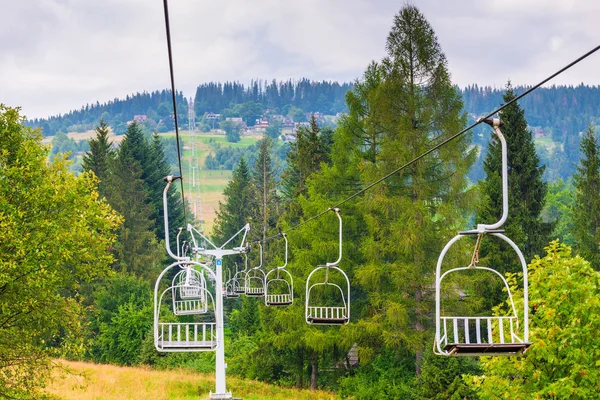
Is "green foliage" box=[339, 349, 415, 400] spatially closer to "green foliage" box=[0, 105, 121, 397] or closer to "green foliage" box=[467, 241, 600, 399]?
"green foliage" box=[467, 241, 600, 399]

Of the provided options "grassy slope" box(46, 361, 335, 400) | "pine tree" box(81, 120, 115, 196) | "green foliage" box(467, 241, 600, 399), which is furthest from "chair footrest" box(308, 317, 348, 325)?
"pine tree" box(81, 120, 115, 196)

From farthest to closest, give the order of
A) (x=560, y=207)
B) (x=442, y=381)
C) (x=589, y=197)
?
(x=560, y=207), (x=589, y=197), (x=442, y=381)

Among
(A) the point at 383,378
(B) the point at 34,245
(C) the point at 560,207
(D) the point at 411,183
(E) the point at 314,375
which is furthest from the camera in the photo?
(C) the point at 560,207

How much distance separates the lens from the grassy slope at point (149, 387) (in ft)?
96.7

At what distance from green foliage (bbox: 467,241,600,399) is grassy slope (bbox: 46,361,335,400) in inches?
553

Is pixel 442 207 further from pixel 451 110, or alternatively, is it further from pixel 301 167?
pixel 301 167

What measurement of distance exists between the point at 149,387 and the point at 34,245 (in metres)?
12.4

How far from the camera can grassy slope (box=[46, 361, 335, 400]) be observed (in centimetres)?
2948

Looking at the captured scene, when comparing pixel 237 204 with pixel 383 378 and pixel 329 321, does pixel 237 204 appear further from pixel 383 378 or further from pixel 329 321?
pixel 329 321

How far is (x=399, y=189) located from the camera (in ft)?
108

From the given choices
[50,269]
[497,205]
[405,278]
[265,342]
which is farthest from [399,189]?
[50,269]

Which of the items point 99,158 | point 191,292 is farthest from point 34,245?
point 99,158

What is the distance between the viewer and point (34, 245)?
2161cm

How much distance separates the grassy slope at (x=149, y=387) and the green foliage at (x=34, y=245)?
535 cm
